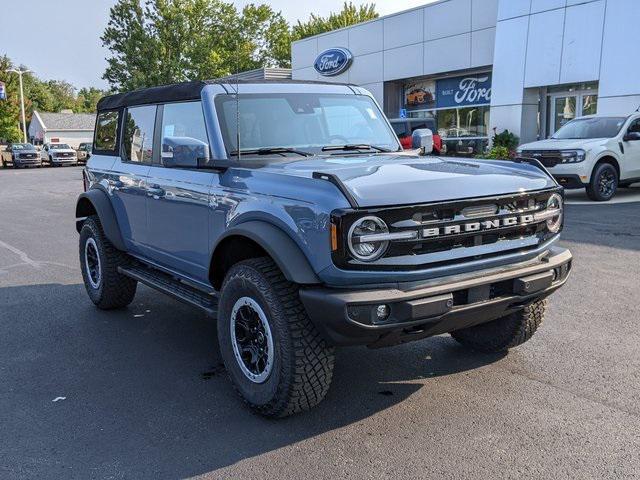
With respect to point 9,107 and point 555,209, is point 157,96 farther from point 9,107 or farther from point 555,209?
point 9,107

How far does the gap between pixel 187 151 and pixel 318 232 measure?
136 cm

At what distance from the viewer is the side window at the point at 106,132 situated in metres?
5.94

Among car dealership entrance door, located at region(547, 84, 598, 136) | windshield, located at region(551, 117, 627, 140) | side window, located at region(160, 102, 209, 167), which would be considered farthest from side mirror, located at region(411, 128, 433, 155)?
car dealership entrance door, located at region(547, 84, 598, 136)

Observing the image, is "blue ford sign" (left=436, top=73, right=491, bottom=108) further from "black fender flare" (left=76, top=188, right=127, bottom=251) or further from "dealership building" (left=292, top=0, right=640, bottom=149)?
"black fender flare" (left=76, top=188, right=127, bottom=251)

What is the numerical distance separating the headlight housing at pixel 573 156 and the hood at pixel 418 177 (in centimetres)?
954

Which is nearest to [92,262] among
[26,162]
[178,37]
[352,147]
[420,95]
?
[352,147]

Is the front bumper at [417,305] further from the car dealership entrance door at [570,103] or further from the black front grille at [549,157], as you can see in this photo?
the car dealership entrance door at [570,103]

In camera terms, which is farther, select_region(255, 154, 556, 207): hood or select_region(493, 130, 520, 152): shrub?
select_region(493, 130, 520, 152): shrub

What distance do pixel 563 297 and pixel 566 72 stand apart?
593 inches

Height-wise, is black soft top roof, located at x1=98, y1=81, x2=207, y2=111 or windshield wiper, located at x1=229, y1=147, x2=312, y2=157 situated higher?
black soft top roof, located at x1=98, y1=81, x2=207, y2=111

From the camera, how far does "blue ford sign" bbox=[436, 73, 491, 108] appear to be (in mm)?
23500

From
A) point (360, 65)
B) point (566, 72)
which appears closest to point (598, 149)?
point (566, 72)

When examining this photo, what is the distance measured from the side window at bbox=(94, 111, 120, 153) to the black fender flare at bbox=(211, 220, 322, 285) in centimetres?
287

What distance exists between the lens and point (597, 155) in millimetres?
12914
